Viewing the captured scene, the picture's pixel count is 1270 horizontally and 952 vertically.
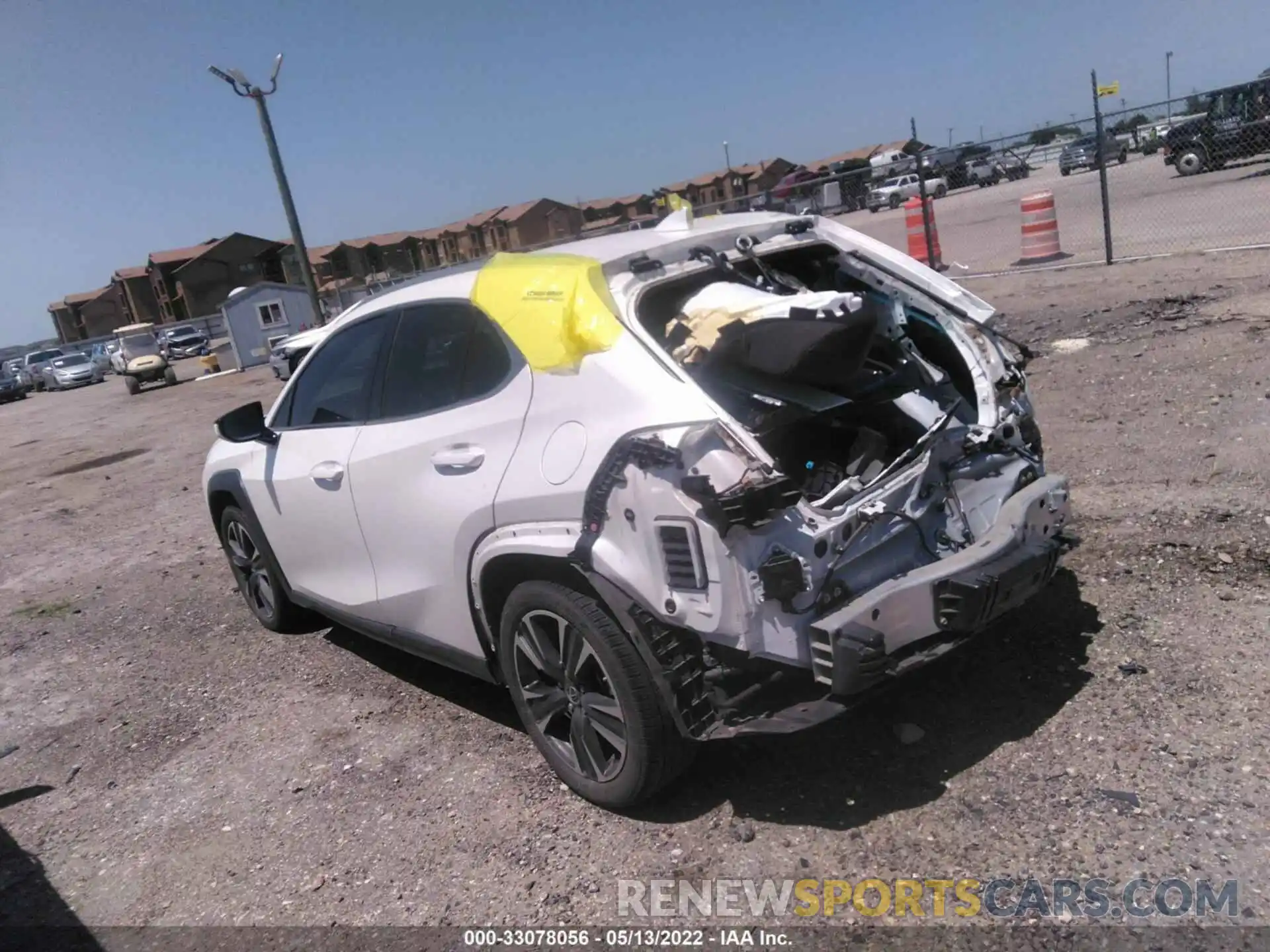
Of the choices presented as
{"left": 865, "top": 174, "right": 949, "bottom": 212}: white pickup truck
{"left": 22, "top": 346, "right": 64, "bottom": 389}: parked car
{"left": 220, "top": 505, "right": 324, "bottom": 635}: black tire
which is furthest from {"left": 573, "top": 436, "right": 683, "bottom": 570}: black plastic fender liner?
{"left": 22, "top": 346, "right": 64, "bottom": 389}: parked car

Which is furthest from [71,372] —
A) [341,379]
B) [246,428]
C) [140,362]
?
[341,379]

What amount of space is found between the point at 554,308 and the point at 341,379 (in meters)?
1.53

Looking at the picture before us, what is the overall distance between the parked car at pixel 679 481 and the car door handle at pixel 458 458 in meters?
0.01

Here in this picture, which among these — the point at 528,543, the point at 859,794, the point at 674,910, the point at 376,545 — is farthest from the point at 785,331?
the point at 376,545

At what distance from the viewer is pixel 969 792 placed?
3.05 metres

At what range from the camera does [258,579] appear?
5.47 metres

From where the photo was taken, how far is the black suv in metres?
21.2

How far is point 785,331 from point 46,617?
6.18 meters

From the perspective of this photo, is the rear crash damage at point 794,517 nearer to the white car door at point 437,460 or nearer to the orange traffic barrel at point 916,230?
the white car door at point 437,460

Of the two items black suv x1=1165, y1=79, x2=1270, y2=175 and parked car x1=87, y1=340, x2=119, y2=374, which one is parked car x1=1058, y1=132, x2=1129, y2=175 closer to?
black suv x1=1165, y1=79, x2=1270, y2=175

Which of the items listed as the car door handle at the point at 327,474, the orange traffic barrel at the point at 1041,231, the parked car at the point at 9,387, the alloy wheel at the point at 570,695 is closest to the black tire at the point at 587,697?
the alloy wheel at the point at 570,695

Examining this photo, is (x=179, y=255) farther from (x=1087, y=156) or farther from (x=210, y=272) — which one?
(x=1087, y=156)

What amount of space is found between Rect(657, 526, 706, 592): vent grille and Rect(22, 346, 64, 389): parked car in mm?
47974

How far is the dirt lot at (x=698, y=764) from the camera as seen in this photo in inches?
114
